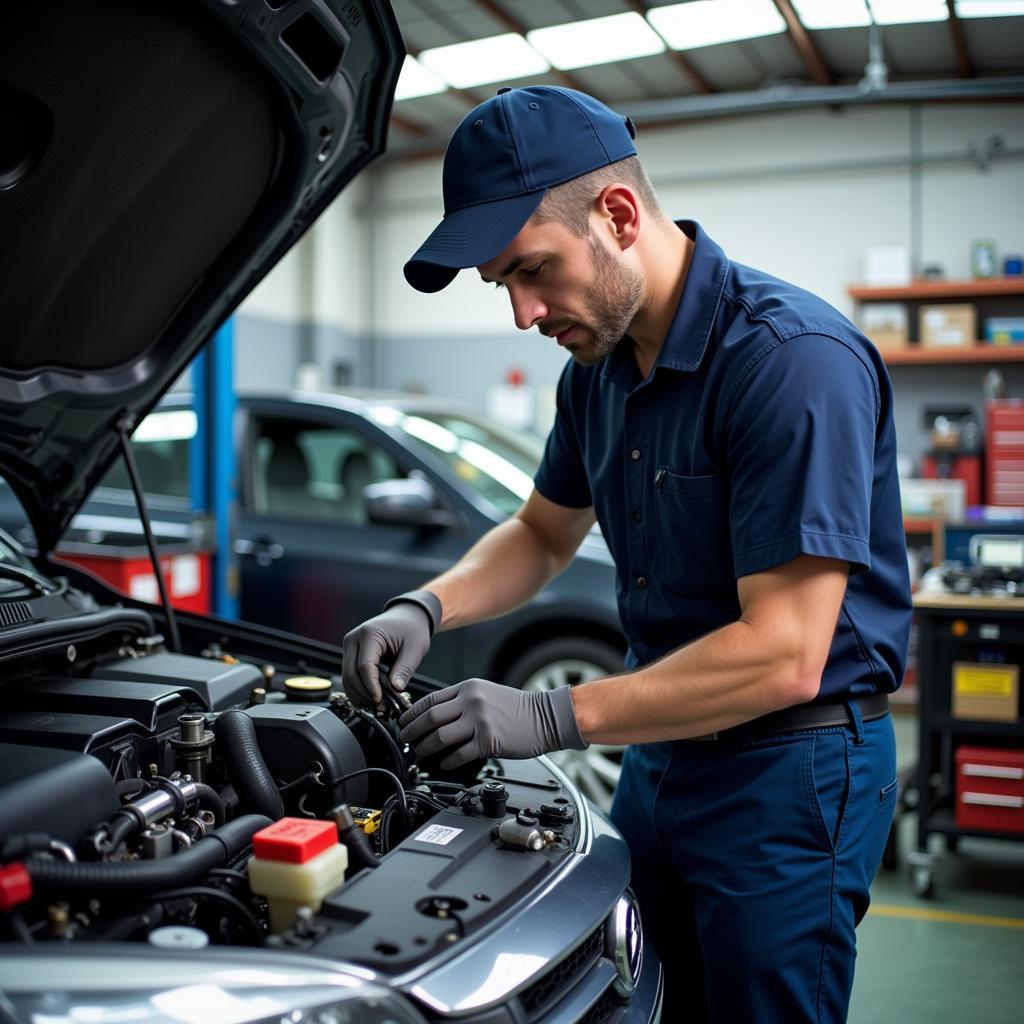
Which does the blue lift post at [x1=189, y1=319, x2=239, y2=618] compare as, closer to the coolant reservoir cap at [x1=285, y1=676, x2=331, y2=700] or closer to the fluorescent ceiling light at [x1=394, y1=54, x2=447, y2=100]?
the coolant reservoir cap at [x1=285, y1=676, x2=331, y2=700]

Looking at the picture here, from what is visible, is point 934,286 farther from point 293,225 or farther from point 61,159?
point 61,159

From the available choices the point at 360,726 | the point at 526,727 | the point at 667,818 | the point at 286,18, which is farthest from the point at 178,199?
the point at 667,818

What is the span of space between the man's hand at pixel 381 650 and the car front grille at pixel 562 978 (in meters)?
0.50

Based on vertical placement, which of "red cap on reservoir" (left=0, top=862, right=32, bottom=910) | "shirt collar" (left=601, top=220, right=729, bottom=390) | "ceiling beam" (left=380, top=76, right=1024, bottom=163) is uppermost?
"ceiling beam" (left=380, top=76, right=1024, bottom=163)

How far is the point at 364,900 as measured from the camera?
3.63 ft

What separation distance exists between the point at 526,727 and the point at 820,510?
0.47m

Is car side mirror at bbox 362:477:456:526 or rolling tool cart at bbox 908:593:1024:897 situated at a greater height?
car side mirror at bbox 362:477:456:526

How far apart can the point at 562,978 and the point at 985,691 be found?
2657mm

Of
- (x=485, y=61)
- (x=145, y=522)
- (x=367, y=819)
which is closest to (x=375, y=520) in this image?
(x=145, y=522)

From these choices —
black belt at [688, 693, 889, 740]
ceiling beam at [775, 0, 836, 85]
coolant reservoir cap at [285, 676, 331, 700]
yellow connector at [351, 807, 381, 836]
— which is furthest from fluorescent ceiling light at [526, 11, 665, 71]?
yellow connector at [351, 807, 381, 836]

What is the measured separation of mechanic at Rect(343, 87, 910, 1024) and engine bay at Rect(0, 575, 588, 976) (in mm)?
119

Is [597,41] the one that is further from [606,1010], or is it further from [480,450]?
[606,1010]

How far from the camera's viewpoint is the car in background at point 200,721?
1.00 meters

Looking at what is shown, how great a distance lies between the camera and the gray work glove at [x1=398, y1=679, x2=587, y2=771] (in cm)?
141
